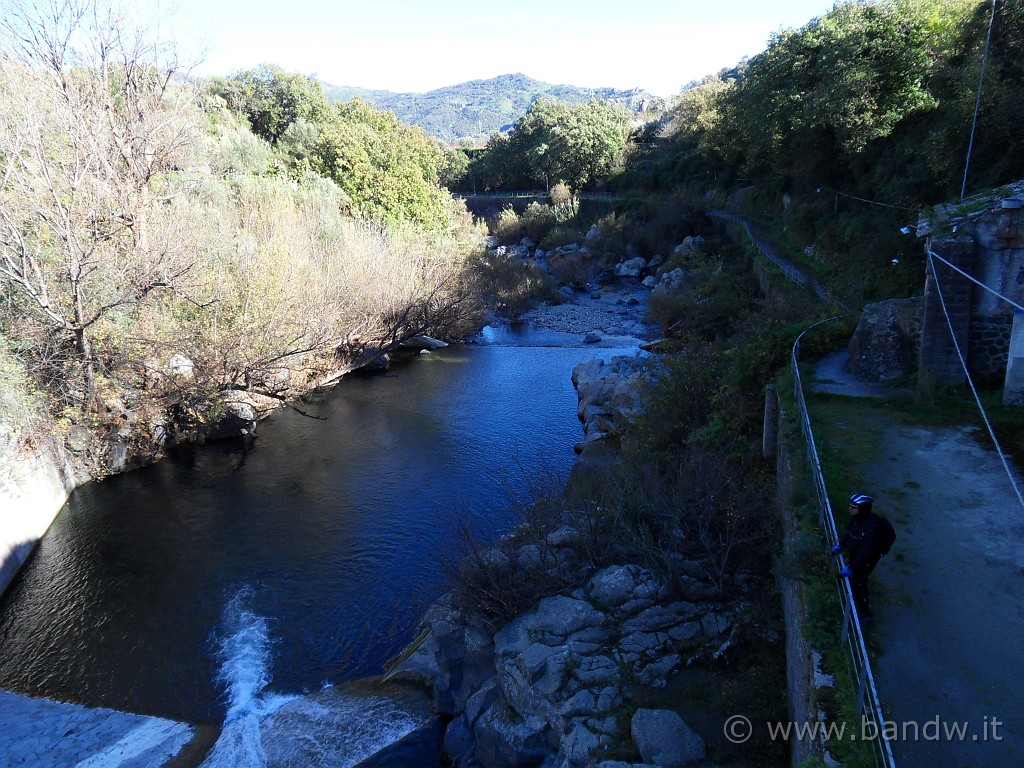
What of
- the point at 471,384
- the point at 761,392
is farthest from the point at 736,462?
the point at 471,384

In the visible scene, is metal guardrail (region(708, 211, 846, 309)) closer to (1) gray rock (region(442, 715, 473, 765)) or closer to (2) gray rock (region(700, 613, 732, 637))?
(2) gray rock (region(700, 613, 732, 637))

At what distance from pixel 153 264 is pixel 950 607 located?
20207 mm

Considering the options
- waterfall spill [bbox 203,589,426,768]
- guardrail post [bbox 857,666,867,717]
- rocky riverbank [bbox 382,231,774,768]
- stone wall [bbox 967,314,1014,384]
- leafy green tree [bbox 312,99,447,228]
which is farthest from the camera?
leafy green tree [bbox 312,99,447,228]

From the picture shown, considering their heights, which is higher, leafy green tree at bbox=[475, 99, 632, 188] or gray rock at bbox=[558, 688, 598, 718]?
leafy green tree at bbox=[475, 99, 632, 188]

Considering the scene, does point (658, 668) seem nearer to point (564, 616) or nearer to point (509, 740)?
point (564, 616)

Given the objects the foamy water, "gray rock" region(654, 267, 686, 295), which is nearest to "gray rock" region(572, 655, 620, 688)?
the foamy water

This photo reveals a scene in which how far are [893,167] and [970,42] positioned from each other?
430 cm

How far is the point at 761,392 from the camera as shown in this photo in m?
14.3

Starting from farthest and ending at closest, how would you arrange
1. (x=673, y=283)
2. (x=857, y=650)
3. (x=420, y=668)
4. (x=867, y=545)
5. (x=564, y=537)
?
(x=673, y=283) < (x=564, y=537) < (x=420, y=668) < (x=867, y=545) < (x=857, y=650)

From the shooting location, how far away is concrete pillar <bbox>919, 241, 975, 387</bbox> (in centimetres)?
1129

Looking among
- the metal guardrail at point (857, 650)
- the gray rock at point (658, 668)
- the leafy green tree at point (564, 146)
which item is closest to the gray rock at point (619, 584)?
the gray rock at point (658, 668)

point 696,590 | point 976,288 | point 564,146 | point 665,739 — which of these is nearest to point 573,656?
point 665,739

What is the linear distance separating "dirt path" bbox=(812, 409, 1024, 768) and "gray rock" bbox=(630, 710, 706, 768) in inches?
87.2

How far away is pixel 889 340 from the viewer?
1302 cm
